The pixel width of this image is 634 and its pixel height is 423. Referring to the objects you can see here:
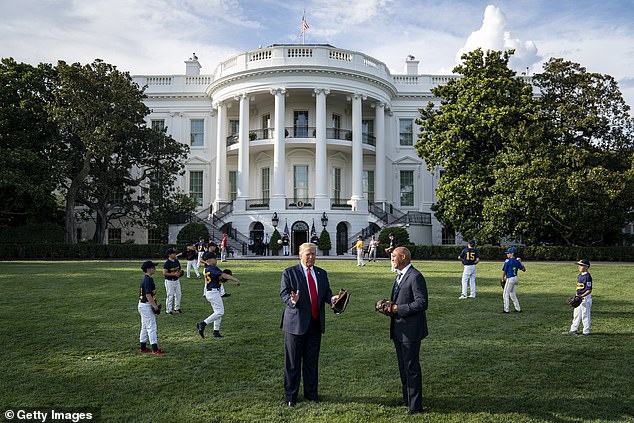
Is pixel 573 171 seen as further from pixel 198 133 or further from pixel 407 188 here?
pixel 198 133

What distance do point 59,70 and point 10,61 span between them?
322 cm

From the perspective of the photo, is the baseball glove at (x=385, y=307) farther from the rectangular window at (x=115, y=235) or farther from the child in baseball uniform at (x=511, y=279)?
the rectangular window at (x=115, y=235)

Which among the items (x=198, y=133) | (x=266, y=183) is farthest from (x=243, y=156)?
(x=198, y=133)

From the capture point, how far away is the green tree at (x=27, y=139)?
2811 cm

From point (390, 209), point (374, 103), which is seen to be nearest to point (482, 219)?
point (390, 209)

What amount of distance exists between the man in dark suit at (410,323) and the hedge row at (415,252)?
23.9 metres

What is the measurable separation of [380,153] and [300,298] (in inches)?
1343

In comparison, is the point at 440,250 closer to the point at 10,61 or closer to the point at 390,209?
the point at 390,209

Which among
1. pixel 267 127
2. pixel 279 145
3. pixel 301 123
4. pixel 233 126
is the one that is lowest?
pixel 279 145

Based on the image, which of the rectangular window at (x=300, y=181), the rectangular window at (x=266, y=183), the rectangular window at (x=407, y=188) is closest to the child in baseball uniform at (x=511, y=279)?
the rectangular window at (x=300, y=181)

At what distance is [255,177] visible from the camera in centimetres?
4016

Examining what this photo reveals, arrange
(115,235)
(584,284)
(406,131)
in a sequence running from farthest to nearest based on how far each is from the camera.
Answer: (406,131)
(115,235)
(584,284)

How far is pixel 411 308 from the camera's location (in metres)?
5.30

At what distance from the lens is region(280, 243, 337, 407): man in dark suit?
5.60m
